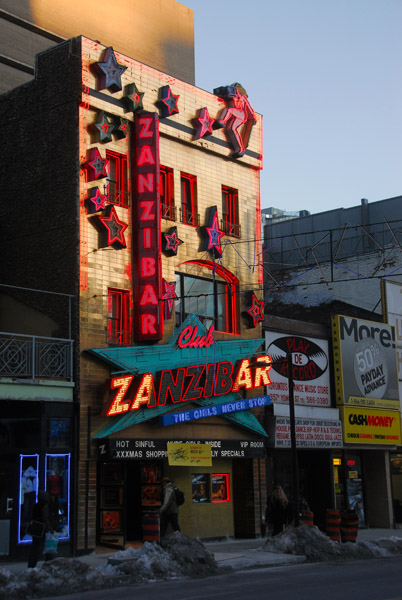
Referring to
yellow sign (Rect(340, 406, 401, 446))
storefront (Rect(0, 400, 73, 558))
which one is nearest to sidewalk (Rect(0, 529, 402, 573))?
storefront (Rect(0, 400, 73, 558))

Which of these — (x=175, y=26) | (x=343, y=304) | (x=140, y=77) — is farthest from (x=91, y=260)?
(x=175, y=26)

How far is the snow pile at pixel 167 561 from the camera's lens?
55.4 feet

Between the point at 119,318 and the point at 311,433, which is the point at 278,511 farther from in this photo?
the point at 119,318

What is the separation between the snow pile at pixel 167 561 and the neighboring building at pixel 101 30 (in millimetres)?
21558

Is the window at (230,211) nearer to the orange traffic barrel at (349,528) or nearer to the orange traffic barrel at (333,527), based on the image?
the orange traffic barrel at (333,527)

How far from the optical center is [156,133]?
82.3 feet

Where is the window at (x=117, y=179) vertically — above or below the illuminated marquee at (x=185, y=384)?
above

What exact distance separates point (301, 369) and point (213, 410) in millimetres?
5360

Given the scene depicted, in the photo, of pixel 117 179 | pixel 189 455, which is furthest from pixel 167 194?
pixel 189 455

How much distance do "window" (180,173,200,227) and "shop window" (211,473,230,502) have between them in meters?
8.39

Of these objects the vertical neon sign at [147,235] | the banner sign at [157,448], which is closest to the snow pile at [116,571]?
the banner sign at [157,448]

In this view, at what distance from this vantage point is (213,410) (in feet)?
83.6

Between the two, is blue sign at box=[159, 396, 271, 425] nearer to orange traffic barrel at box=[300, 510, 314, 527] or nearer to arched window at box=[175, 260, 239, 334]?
arched window at box=[175, 260, 239, 334]

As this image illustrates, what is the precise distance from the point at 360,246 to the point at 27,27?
2105 centimetres
